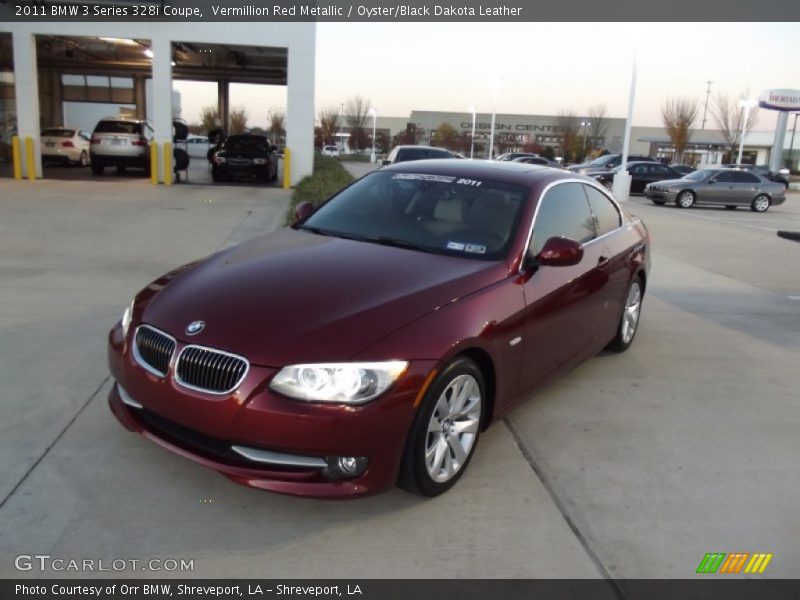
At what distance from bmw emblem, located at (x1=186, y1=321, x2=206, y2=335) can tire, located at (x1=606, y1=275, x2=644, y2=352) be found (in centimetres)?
354

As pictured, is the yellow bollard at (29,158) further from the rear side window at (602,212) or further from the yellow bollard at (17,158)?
the rear side window at (602,212)

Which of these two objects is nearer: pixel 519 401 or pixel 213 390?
pixel 213 390

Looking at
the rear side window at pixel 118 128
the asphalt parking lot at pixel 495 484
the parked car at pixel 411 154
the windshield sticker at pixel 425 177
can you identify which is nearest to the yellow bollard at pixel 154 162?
the rear side window at pixel 118 128

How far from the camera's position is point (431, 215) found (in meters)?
4.33

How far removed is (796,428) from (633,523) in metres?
1.92

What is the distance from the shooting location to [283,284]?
348 cm

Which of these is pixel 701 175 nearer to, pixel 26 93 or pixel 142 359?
pixel 26 93

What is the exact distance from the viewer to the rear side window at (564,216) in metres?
4.22

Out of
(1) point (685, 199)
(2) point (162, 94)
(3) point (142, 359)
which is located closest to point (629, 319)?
(3) point (142, 359)

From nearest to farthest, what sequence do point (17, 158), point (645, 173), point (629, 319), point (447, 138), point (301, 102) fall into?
point (629, 319) → point (17, 158) → point (301, 102) → point (645, 173) → point (447, 138)

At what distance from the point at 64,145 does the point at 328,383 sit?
935 inches

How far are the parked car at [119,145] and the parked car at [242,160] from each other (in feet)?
7.30

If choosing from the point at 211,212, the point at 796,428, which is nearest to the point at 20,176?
the point at 211,212
